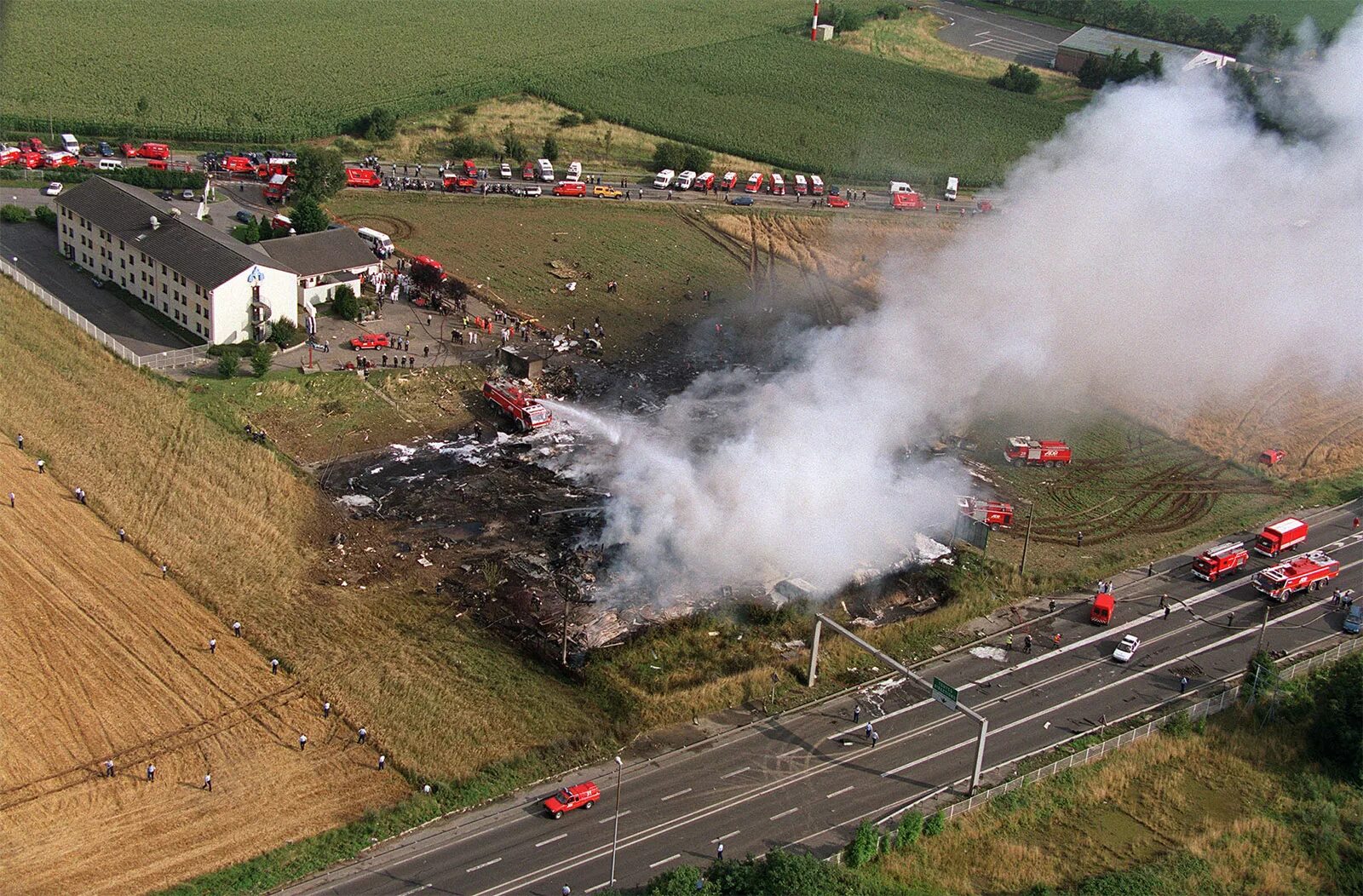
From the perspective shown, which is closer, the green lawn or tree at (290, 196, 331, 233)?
tree at (290, 196, 331, 233)

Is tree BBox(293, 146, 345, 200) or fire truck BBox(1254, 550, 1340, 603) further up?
tree BBox(293, 146, 345, 200)

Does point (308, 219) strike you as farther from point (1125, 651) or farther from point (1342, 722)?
point (1342, 722)

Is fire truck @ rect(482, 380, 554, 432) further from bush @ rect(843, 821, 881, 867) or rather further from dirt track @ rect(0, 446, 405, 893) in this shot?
bush @ rect(843, 821, 881, 867)

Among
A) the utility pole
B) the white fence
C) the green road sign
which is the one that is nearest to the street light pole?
the white fence

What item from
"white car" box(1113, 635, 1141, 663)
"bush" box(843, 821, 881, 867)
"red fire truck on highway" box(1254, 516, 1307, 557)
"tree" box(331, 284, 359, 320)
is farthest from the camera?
"tree" box(331, 284, 359, 320)

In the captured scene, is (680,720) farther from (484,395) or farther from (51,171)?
(51,171)

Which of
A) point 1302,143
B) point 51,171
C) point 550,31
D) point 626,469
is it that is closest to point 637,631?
point 626,469

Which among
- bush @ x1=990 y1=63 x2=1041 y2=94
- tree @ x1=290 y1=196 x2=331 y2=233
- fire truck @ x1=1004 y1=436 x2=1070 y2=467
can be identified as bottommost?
fire truck @ x1=1004 y1=436 x2=1070 y2=467
